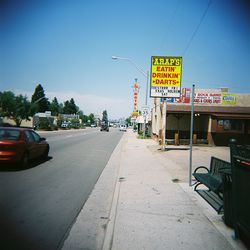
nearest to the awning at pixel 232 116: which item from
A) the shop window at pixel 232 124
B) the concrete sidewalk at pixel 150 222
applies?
the shop window at pixel 232 124

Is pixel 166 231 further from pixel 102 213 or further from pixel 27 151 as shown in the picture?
pixel 27 151

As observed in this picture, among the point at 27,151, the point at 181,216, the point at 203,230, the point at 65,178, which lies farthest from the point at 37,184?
the point at 203,230

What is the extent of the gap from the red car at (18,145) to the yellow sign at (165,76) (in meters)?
8.89

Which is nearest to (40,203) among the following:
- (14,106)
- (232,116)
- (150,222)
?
(150,222)

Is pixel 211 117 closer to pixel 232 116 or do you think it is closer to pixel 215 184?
pixel 232 116

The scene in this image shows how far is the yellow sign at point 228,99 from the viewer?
28.1 m

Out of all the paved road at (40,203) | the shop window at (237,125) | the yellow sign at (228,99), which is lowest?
the paved road at (40,203)

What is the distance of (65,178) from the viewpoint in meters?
8.49

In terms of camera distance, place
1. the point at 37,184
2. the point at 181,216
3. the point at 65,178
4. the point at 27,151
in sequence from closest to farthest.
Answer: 1. the point at 181,216
2. the point at 37,184
3. the point at 65,178
4. the point at 27,151

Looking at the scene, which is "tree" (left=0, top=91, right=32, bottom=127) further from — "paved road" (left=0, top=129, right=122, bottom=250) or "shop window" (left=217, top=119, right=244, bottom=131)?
"paved road" (left=0, top=129, right=122, bottom=250)

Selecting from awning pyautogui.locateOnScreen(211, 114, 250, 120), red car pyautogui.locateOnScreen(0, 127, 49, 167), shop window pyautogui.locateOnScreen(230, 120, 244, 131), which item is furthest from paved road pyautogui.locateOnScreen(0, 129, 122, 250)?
shop window pyautogui.locateOnScreen(230, 120, 244, 131)

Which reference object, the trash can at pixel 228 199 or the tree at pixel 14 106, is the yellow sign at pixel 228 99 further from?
the tree at pixel 14 106

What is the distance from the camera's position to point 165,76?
17.0 metres

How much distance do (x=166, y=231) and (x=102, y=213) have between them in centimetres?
152
